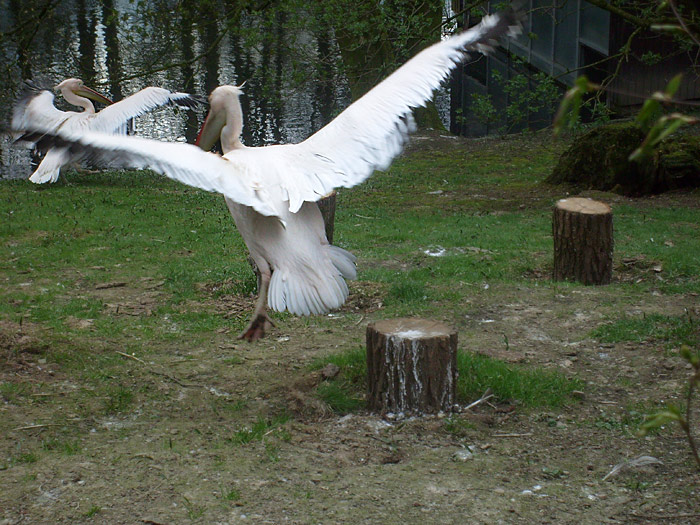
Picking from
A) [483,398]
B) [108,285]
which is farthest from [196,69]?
[483,398]

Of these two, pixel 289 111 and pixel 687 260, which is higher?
pixel 289 111

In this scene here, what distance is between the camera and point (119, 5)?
26.0 m

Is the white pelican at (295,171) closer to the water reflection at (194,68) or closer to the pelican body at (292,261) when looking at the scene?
the pelican body at (292,261)

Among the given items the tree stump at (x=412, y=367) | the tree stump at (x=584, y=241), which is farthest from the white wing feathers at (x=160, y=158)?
the tree stump at (x=584, y=241)

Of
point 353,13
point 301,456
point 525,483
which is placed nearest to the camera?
point 525,483

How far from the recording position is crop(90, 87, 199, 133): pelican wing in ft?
35.3

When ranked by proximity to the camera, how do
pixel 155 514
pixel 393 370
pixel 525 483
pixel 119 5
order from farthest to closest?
pixel 119 5
pixel 393 370
pixel 525 483
pixel 155 514

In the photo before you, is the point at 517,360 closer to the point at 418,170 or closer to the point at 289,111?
the point at 418,170

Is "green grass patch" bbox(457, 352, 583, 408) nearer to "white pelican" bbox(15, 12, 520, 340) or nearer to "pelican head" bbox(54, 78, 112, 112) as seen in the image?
"white pelican" bbox(15, 12, 520, 340)

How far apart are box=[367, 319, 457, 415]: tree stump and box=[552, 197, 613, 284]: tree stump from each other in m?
2.49

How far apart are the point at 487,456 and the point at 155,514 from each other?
1.50m

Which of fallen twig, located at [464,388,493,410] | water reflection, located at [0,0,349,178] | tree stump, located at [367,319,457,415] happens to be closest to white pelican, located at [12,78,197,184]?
water reflection, located at [0,0,349,178]

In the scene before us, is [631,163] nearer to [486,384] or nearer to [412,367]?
[486,384]

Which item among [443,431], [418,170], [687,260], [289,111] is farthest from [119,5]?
[443,431]
